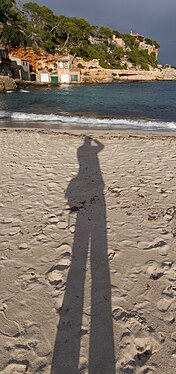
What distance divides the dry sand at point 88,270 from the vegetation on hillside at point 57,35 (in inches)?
2998

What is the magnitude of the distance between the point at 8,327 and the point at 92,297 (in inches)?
37.9

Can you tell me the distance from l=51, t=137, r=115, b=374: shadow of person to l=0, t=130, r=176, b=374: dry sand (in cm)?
1

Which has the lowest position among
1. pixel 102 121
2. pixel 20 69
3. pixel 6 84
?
pixel 102 121

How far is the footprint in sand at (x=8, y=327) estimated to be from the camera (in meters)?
2.49

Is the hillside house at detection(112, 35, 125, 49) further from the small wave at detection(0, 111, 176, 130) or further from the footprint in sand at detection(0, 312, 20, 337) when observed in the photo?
the footprint in sand at detection(0, 312, 20, 337)

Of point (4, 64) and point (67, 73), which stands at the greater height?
point (67, 73)

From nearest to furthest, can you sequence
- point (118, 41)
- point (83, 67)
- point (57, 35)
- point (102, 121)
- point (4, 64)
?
point (102, 121) < point (4, 64) < point (83, 67) < point (57, 35) < point (118, 41)

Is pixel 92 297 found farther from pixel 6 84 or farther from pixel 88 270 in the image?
pixel 6 84

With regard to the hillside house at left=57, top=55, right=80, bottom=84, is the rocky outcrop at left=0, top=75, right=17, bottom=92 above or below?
below

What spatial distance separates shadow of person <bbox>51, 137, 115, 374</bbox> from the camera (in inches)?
88.9

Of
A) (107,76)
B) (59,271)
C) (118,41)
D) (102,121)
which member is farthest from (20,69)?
(118,41)

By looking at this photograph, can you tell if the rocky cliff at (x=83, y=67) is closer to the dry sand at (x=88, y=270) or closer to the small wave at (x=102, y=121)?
the small wave at (x=102, y=121)

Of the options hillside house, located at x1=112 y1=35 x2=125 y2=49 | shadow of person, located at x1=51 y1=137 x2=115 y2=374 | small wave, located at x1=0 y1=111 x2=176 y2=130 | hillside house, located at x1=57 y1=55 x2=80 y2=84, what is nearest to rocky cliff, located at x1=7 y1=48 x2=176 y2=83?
hillside house, located at x1=57 y1=55 x2=80 y2=84

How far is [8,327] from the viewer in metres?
2.54
